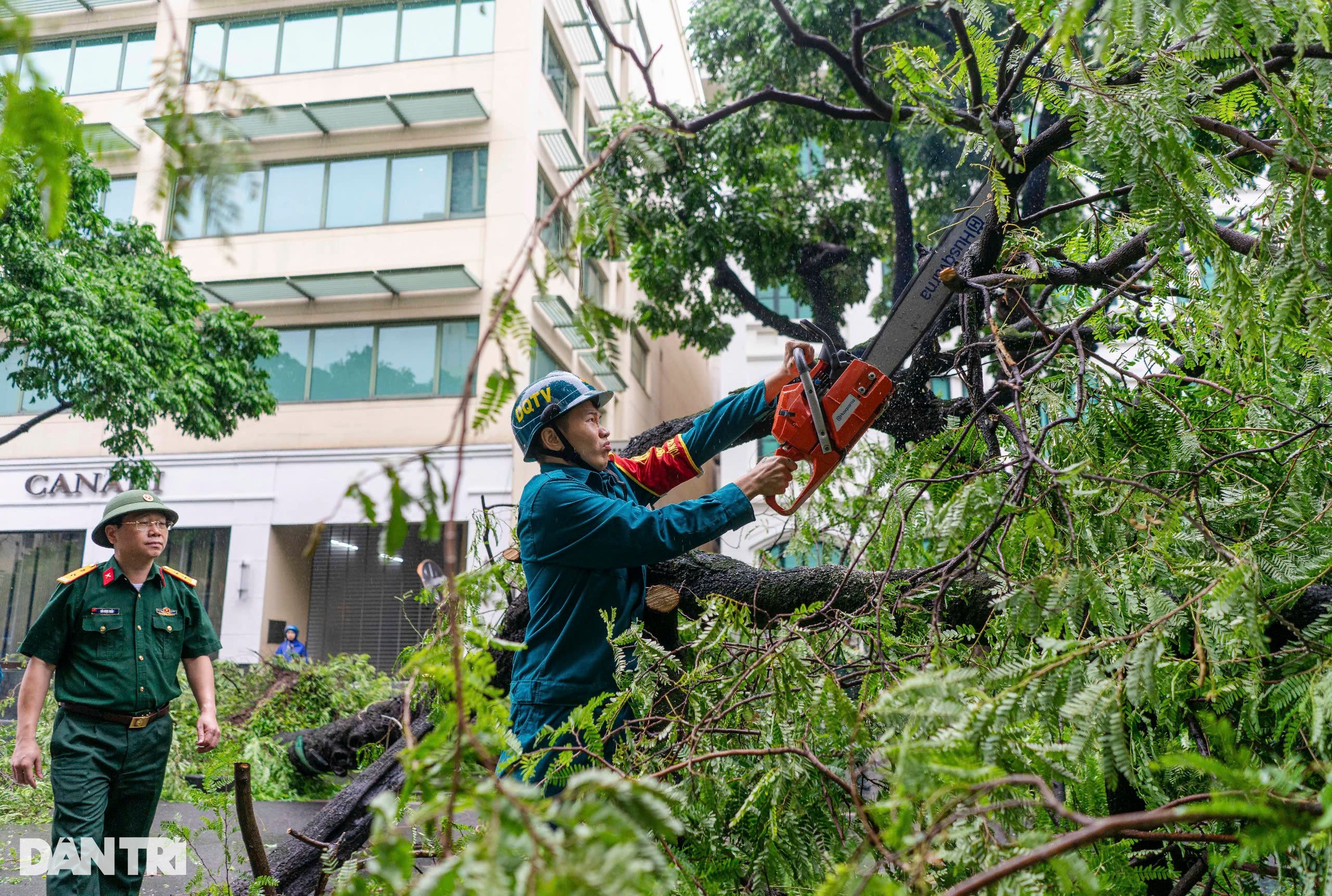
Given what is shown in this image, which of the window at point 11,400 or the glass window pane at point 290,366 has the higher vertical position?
the glass window pane at point 290,366

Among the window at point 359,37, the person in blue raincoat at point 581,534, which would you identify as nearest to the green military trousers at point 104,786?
the person in blue raincoat at point 581,534

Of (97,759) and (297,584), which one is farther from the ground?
(297,584)

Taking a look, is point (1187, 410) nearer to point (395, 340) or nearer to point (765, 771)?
point (765, 771)

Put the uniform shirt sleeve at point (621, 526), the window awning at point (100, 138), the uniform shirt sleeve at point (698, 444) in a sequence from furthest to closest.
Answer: the uniform shirt sleeve at point (698, 444) → the uniform shirt sleeve at point (621, 526) → the window awning at point (100, 138)

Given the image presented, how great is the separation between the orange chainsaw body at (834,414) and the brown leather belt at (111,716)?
98.4 inches

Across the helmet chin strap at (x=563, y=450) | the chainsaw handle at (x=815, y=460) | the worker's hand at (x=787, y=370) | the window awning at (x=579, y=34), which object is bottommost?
the chainsaw handle at (x=815, y=460)

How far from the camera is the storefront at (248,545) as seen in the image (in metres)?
15.4

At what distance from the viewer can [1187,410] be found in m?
2.39

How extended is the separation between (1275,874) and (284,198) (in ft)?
56.8

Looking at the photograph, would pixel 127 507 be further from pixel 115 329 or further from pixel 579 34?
pixel 579 34

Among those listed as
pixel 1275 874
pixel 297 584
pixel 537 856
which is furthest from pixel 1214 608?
pixel 297 584

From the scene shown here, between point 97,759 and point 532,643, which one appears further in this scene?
point 97,759

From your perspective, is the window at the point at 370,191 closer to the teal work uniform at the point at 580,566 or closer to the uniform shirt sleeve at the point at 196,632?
the uniform shirt sleeve at the point at 196,632

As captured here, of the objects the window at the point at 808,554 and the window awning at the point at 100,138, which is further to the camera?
the window at the point at 808,554
